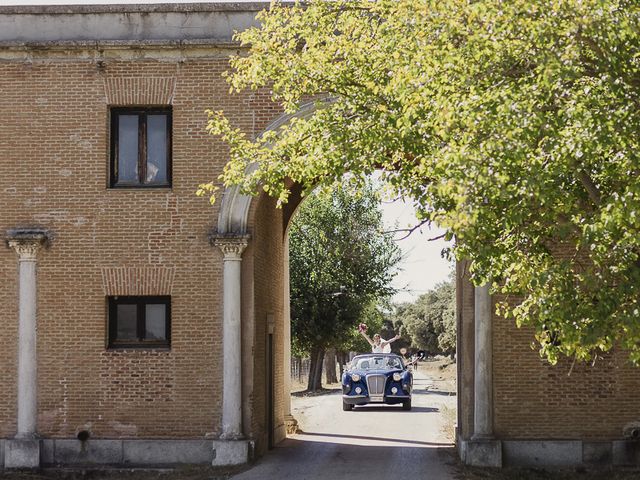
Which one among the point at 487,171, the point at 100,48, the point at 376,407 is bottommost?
the point at 376,407

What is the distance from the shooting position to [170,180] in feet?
62.5

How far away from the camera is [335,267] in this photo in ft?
136

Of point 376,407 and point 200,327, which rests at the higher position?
point 200,327

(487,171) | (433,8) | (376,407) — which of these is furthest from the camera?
(376,407)

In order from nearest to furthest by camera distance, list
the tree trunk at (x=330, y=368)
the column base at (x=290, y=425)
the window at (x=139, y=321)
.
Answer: the window at (x=139, y=321)
the column base at (x=290, y=425)
the tree trunk at (x=330, y=368)

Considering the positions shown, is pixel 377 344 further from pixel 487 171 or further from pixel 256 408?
pixel 487 171

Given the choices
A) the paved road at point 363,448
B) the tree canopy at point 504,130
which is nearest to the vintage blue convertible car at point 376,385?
the paved road at point 363,448

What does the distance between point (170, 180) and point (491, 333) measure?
631 centimetres

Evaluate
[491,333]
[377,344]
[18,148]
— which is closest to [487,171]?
[491,333]

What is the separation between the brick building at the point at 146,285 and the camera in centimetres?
1845

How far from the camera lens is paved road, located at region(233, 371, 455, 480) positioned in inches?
688

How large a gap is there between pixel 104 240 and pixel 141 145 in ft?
6.01

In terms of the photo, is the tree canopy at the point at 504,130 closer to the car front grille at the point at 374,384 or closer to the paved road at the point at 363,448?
the paved road at the point at 363,448

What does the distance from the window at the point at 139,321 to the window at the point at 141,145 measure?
2.13 m
